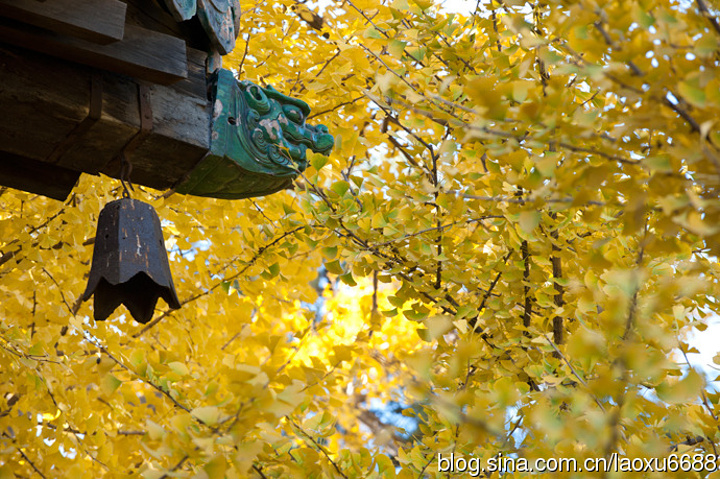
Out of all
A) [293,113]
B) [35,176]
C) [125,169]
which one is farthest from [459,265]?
[35,176]

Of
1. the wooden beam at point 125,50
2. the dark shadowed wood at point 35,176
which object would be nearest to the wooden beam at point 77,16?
the wooden beam at point 125,50

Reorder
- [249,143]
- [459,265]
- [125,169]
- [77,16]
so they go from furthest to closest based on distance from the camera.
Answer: [459,265], [249,143], [125,169], [77,16]

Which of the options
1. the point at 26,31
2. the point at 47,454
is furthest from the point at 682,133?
the point at 47,454

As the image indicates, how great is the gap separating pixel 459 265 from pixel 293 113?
0.70 metres

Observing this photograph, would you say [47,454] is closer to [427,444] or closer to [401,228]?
[427,444]

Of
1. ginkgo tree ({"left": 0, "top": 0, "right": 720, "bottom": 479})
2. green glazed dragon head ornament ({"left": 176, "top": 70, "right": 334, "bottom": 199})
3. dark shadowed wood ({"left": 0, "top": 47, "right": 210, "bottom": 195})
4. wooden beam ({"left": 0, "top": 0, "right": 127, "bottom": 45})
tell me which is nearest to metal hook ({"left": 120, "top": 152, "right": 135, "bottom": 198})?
dark shadowed wood ({"left": 0, "top": 47, "right": 210, "bottom": 195})

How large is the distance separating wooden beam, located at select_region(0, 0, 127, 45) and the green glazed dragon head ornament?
0.35 metres

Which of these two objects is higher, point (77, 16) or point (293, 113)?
point (293, 113)

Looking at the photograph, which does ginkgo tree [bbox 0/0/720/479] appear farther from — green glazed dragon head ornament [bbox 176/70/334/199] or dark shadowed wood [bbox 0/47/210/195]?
dark shadowed wood [bbox 0/47/210/195]

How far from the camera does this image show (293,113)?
1808 mm

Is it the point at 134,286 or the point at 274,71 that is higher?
the point at 274,71

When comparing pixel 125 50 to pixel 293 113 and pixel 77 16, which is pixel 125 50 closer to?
pixel 77 16

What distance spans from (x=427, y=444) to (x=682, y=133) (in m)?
1.19

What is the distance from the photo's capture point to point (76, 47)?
54.1 inches
